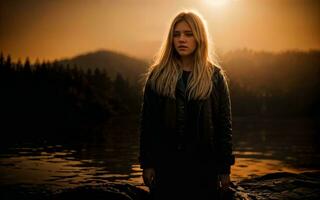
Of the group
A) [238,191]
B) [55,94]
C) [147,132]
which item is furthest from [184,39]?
[55,94]

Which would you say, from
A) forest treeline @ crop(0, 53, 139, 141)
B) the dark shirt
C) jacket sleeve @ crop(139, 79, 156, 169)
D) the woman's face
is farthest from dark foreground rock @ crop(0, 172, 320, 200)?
forest treeline @ crop(0, 53, 139, 141)

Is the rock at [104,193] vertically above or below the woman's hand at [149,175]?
below

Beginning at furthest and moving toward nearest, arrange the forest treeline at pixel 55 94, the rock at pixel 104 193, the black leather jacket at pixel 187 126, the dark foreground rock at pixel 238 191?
1. the forest treeline at pixel 55 94
2. the dark foreground rock at pixel 238 191
3. the rock at pixel 104 193
4. the black leather jacket at pixel 187 126

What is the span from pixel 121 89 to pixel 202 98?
137 metres

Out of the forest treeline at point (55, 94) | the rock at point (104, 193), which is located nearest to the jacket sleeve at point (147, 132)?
the rock at point (104, 193)

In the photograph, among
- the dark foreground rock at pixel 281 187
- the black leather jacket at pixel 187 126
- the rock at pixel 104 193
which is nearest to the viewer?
the black leather jacket at pixel 187 126

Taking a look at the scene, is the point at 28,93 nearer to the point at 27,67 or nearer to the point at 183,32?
the point at 27,67

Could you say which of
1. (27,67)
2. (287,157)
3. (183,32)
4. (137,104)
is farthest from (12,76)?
(183,32)

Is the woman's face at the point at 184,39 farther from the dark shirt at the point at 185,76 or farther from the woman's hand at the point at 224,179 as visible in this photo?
the woman's hand at the point at 224,179

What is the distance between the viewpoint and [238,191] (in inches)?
361

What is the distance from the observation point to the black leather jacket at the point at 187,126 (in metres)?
4.16

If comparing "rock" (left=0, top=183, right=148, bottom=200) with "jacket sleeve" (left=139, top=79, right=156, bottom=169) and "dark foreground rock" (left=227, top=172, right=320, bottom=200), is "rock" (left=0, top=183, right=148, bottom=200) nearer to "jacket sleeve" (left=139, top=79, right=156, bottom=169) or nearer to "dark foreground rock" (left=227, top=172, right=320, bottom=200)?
"dark foreground rock" (left=227, top=172, right=320, bottom=200)

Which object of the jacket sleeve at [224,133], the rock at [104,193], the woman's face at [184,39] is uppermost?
the woman's face at [184,39]

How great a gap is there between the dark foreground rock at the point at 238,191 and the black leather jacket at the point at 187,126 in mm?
3189
